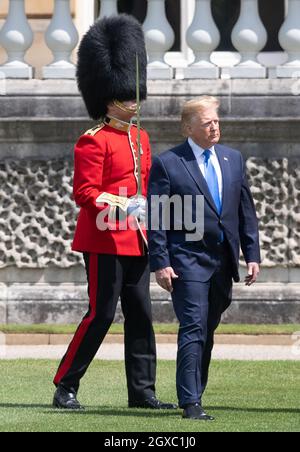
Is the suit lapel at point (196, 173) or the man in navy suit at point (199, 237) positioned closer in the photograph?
the man in navy suit at point (199, 237)

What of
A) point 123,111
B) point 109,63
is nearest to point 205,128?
point 123,111

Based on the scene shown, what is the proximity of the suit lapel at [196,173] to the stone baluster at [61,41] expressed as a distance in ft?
15.6

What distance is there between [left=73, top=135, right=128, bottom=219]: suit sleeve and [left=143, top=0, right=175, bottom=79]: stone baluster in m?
4.19

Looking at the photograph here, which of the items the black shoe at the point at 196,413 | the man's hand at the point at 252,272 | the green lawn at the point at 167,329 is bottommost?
the green lawn at the point at 167,329

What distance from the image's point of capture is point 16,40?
1443 cm

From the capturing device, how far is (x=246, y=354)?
41.4ft

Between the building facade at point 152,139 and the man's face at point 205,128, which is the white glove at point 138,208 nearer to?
the man's face at point 205,128

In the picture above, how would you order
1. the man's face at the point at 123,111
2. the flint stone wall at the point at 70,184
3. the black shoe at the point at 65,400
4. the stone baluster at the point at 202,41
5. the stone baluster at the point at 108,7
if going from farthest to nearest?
the stone baluster at the point at 108,7
the stone baluster at the point at 202,41
the flint stone wall at the point at 70,184
the man's face at the point at 123,111
the black shoe at the point at 65,400

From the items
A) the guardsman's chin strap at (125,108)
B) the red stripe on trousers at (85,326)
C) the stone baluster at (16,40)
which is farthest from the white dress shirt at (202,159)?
the stone baluster at (16,40)

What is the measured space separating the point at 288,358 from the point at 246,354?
37cm

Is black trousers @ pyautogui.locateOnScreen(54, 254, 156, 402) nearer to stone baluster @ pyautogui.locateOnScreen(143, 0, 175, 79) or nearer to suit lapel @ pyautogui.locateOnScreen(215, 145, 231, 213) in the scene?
suit lapel @ pyautogui.locateOnScreen(215, 145, 231, 213)

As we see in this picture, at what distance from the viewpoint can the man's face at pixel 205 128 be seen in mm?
9680
